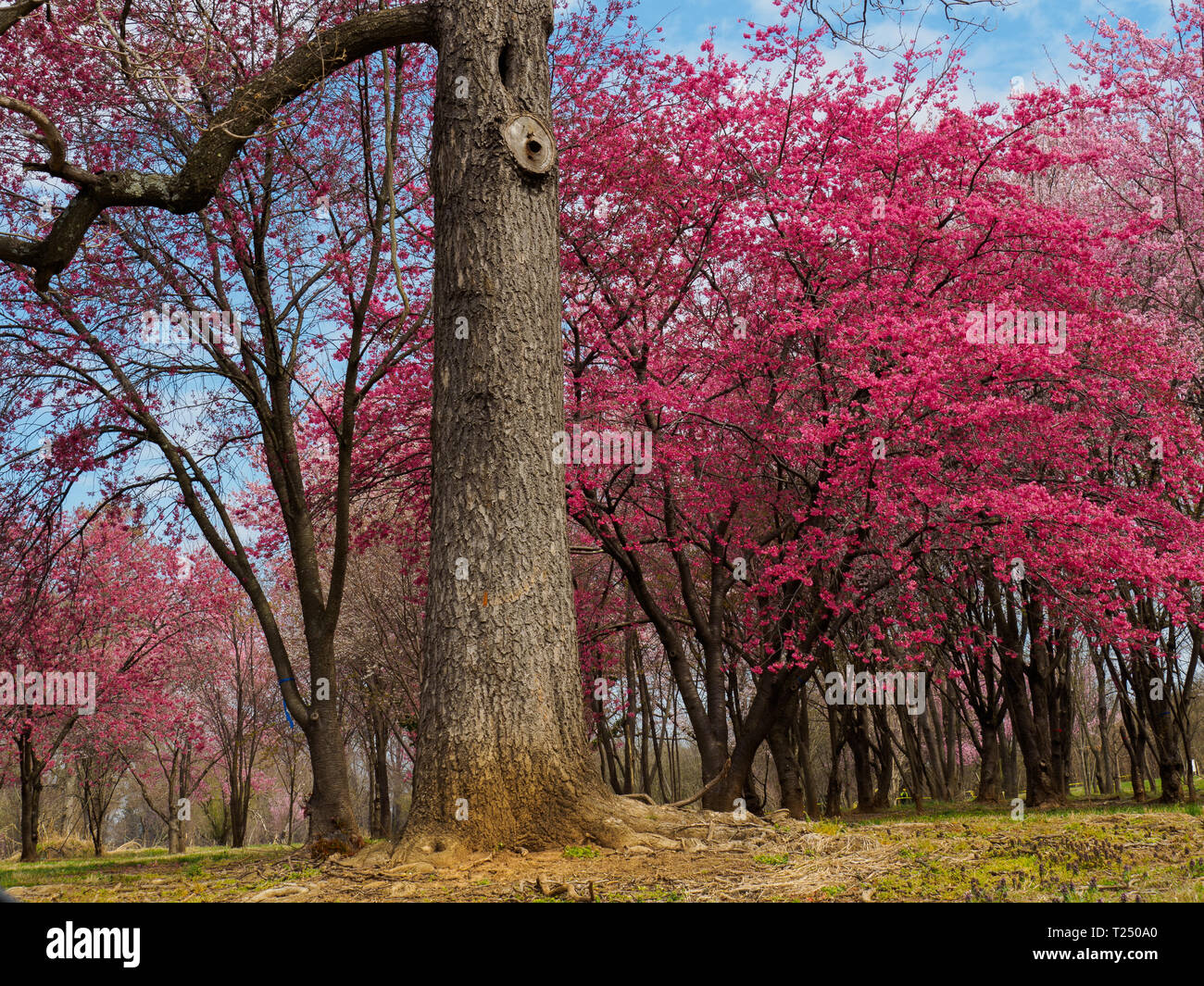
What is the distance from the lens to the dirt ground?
357 cm

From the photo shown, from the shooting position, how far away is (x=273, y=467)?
33.7 ft

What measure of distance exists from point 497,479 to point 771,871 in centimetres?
241

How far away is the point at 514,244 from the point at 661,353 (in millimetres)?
6494

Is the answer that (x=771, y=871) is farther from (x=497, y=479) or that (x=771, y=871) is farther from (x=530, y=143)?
(x=530, y=143)

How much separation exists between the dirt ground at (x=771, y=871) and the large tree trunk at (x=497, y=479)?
371 mm

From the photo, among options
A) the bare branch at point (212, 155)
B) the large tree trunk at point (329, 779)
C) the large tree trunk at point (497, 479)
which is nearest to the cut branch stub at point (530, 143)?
the large tree trunk at point (497, 479)

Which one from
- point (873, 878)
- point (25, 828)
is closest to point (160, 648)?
point (25, 828)

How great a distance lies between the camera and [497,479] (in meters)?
4.92

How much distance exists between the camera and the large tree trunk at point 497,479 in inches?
181

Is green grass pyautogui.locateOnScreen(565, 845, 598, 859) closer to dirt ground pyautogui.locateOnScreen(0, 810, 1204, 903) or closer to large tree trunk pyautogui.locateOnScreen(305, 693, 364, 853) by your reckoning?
dirt ground pyautogui.locateOnScreen(0, 810, 1204, 903)

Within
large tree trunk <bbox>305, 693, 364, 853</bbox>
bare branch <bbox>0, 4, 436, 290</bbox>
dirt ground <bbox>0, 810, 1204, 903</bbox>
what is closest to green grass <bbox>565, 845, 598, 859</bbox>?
dirt ground <bbox>0, 810, 1204, 903</bbox>

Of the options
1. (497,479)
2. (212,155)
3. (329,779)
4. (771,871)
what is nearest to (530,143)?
(497,479)

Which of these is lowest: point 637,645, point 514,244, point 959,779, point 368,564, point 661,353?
point 959,779
